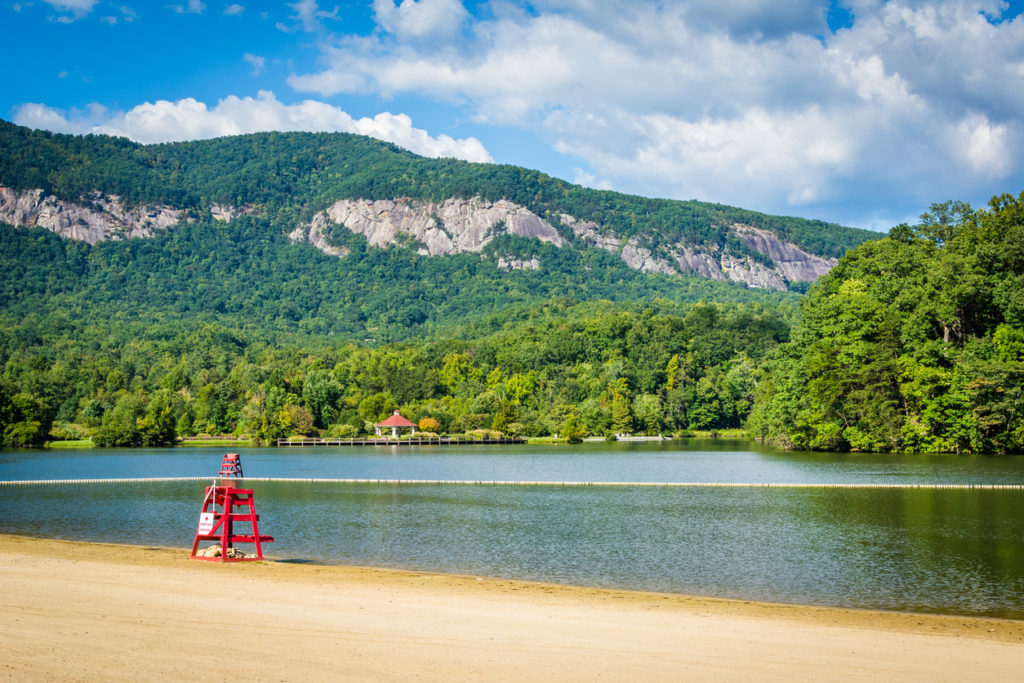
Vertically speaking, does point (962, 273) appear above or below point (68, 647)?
above

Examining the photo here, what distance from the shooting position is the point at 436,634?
479 inches

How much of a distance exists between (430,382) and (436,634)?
103 meters

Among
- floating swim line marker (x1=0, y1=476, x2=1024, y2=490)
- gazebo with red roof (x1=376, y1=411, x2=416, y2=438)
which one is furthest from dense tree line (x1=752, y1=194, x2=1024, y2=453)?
gazebo with red roof (x1=376, y1=411, x2=416, y2=438)

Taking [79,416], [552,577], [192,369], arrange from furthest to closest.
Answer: [192,369]
[79,416]
[552,577]

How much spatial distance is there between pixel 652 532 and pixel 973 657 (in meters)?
12.8

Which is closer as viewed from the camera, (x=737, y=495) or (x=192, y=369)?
(x=737, y=495)

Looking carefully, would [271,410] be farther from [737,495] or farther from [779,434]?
[737,495]

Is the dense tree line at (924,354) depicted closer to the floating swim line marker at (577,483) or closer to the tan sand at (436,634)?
the floating swim line marker at (577,483)

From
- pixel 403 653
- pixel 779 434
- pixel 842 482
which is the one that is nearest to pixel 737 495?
pixel 842 482

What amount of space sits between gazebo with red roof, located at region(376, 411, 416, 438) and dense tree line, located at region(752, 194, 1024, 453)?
153 feet

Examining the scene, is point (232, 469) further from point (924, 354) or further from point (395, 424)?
point (395, 424)

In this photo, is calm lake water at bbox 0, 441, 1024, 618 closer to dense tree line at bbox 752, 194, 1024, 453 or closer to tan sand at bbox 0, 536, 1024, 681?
tan sand at bbox 0, 536, 1024, 681

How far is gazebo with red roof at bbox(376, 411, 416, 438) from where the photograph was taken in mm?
97688

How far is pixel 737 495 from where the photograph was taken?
33.6 m
